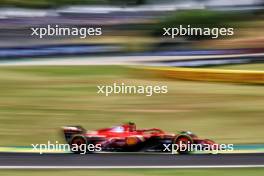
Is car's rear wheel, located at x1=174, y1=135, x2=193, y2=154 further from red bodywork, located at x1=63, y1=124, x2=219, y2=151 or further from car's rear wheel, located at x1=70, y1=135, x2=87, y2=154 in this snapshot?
car's rear wheel, located at x1=70, y1=135, x2=87, y2=154

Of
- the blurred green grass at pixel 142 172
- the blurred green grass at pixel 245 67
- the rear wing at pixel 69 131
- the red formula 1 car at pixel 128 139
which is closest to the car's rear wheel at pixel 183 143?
the red formula 1 car at pixel 128 139

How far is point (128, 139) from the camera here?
642cm

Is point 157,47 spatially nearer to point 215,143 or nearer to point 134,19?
point 134,19

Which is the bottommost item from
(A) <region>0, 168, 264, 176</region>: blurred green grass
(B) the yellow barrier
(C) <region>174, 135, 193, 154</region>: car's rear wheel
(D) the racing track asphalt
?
(A) <region>0, 168, 264, 176</region>: blurred green grass

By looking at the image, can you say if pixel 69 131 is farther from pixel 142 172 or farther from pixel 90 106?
pixel 142 172

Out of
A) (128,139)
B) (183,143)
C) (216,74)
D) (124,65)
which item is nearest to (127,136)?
A: (128,139)

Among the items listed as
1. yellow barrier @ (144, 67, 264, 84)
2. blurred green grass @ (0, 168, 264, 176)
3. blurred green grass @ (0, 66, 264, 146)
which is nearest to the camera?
blurred green grass @ (0, 168, 264, 176)

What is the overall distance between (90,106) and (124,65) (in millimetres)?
465

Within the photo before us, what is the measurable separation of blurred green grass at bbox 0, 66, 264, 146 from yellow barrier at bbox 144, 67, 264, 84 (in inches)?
2.8

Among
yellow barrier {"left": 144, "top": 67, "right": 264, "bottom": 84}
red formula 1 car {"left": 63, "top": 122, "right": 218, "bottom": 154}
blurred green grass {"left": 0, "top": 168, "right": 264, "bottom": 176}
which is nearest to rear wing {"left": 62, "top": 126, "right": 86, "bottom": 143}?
red formula 1 car {"left": 63, "top": 122, "right": 218, "bottom": 154}

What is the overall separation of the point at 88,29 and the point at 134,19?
403 mm

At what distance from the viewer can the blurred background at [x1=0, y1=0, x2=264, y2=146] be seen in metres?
6.39

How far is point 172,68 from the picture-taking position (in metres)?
6.50

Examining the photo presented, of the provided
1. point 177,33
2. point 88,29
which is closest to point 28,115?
point 88,29
